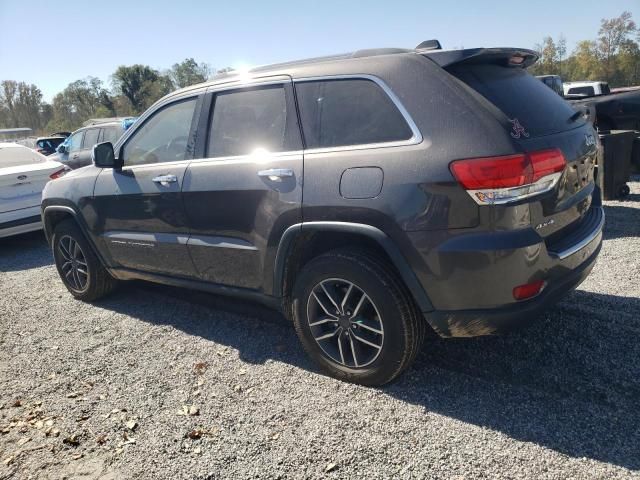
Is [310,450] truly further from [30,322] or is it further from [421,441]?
[30,322]

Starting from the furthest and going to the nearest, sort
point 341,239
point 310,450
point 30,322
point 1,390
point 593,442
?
point 30,322 → point 1,390 → point 341,239 → point 310,450 → point 593,442

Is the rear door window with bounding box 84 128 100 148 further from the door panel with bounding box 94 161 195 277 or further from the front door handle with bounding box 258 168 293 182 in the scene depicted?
the front door handle with bounding box 258 168 293 182

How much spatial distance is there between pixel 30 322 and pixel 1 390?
1.34 m

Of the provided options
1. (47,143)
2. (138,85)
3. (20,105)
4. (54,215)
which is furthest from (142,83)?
(54,215)

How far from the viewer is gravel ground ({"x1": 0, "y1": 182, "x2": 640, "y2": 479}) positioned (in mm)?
2438

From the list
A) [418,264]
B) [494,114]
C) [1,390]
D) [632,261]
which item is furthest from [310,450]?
[632,261]

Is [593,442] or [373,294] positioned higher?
[373,294]

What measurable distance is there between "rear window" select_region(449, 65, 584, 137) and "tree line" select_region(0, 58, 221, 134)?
7585 centimetres

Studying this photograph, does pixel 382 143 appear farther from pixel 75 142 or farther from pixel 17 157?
pixel 75 142

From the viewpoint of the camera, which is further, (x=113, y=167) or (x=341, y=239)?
(x=113, y=167)

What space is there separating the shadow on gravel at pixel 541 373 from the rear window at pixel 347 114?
1.50 metres

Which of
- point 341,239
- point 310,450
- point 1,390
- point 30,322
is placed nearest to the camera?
point 310,450

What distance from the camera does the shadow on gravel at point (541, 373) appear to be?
2.50m

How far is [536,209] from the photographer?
249 centimetres
